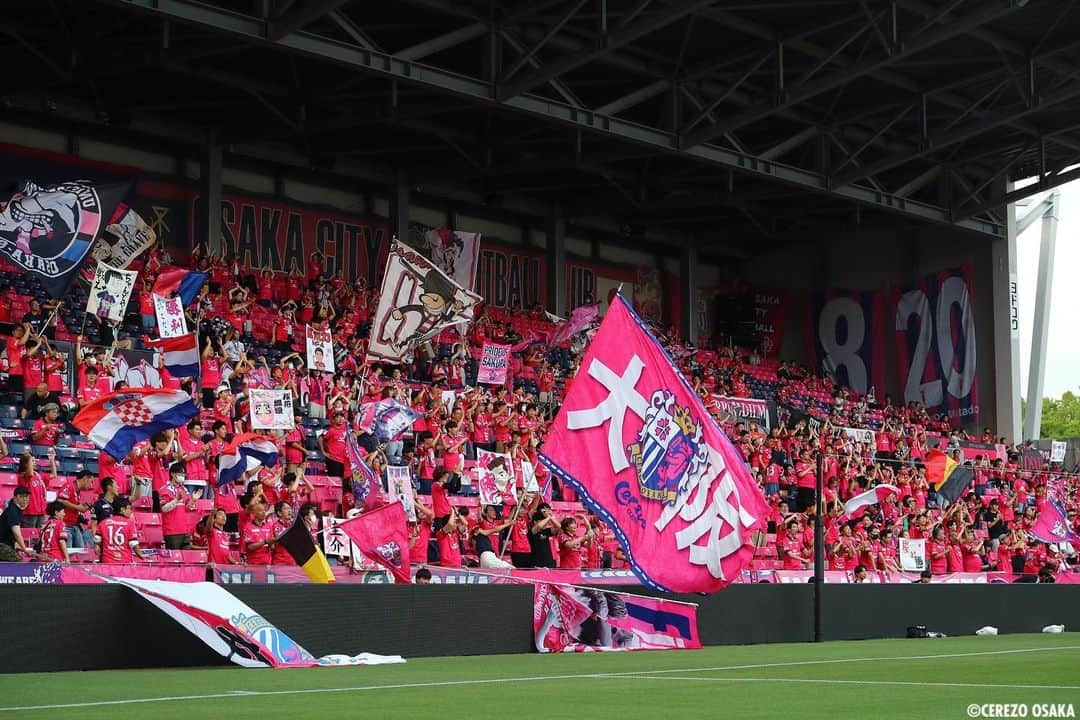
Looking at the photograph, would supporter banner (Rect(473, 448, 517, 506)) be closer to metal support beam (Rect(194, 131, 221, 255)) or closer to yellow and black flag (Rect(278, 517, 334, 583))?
yellow and black flag (Rect(278, 517, 334, 583))

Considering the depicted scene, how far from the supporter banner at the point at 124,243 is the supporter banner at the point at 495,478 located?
7.66 meters

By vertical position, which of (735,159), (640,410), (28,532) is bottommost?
(28,532)

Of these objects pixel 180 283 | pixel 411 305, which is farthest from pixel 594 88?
pixel 180 283

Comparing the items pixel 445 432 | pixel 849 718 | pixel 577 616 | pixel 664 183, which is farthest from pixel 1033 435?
pixel 849 718

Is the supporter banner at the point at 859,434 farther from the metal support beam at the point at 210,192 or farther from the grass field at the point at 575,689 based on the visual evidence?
the grass field at the point at 575,689

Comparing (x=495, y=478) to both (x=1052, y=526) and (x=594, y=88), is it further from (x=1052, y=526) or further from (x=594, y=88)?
(x=1052, y=526)

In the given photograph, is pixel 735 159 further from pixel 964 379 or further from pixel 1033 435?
pixel 1033 435

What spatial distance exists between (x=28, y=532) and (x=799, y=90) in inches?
745

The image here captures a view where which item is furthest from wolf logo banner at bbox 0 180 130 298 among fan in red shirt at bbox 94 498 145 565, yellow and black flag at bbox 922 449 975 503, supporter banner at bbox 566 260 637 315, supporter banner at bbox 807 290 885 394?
supporter banner at bbox 807 290 885 394

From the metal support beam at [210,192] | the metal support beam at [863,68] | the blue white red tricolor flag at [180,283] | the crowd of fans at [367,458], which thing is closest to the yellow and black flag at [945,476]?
the crowd of fans at [367,458]

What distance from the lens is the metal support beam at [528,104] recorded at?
23094 millimetres

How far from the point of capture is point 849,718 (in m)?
7.47

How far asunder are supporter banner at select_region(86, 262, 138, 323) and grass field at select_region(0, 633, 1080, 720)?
9944 millimetres

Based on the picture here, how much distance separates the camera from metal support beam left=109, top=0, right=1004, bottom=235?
75.8ft
